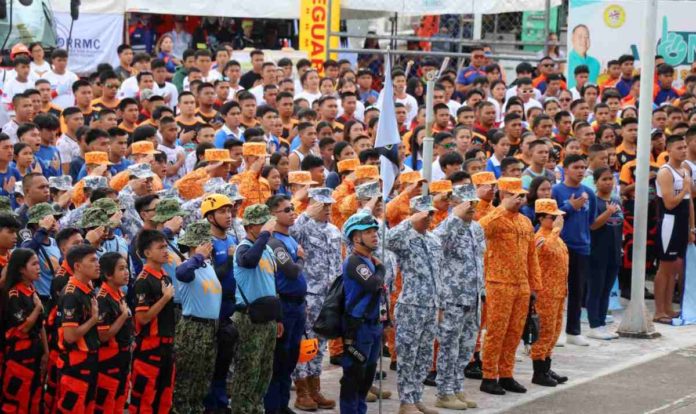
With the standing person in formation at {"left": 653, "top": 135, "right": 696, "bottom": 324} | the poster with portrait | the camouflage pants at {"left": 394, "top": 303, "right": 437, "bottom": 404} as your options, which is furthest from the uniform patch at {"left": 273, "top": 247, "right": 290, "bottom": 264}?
the poster with portrait

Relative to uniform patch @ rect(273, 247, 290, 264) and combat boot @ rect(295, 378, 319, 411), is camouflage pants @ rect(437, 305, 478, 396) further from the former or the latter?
uniform patch @ rect(273, 247, 290, 264)

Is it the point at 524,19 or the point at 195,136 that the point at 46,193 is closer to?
the point at 195,136

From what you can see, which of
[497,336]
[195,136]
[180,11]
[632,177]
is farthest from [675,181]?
[180,11]

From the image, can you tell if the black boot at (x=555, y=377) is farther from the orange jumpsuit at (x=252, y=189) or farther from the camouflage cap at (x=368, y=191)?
the orange jumpsuit at (x=252, y=189)

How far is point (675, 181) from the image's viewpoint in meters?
16.4

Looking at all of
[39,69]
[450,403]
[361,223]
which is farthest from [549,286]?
[39,69]

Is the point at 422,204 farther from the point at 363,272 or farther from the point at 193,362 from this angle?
the point at 193,362

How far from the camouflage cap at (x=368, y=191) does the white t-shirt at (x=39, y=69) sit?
7908 mm

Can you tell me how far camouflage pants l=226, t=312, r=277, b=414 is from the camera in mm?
10867

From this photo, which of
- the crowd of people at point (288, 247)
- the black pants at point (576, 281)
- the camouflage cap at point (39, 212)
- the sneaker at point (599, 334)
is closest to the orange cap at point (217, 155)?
the crowd of people at point (288, 247)

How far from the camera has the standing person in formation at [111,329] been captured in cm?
992

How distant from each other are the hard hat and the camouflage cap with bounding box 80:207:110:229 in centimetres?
185

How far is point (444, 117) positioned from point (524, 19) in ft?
32.9

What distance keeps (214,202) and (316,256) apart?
1.53 metres
